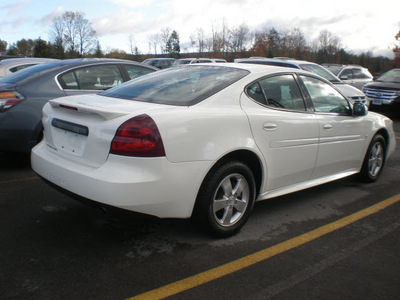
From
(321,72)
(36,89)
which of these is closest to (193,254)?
(36,89)

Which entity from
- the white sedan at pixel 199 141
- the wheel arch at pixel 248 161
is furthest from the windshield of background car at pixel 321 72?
the wheel arch at pixel 248 161

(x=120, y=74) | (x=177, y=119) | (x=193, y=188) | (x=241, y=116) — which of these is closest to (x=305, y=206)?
(x=241, y=116)

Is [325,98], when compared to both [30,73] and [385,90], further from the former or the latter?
[385,90]

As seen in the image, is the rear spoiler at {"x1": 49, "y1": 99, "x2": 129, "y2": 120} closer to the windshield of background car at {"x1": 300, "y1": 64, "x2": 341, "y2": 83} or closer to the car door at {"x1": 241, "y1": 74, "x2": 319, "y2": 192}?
the car door at {"x1": 241, "y1": 74, "x2": 319, "y2": 192}

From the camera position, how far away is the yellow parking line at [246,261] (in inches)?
98.4

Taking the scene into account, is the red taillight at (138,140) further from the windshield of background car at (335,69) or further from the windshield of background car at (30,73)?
the windshield of background car at (335,69)

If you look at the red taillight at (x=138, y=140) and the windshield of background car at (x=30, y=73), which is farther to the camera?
the windshield of background car at (x=30, y=73)

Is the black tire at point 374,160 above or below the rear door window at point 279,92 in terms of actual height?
below

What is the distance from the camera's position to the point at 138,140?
2693mm

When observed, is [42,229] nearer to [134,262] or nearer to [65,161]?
[65,161]

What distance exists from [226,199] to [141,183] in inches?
33.8

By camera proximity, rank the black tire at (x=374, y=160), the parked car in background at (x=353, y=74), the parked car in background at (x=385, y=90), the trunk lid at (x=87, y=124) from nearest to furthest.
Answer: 1. the trunk lid at (x=87, y=124)
2. the black tire at (x=374, y=160)
3. the parked car in background at (x=385, y=90)
4. the parked car in background at (x=353, y=74)

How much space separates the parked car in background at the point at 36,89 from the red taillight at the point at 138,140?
272 centimetres

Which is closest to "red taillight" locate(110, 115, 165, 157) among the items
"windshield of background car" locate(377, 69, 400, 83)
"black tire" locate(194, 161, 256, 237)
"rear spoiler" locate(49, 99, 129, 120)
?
"rear spoiler" locate(49, 99, 129, 120)
